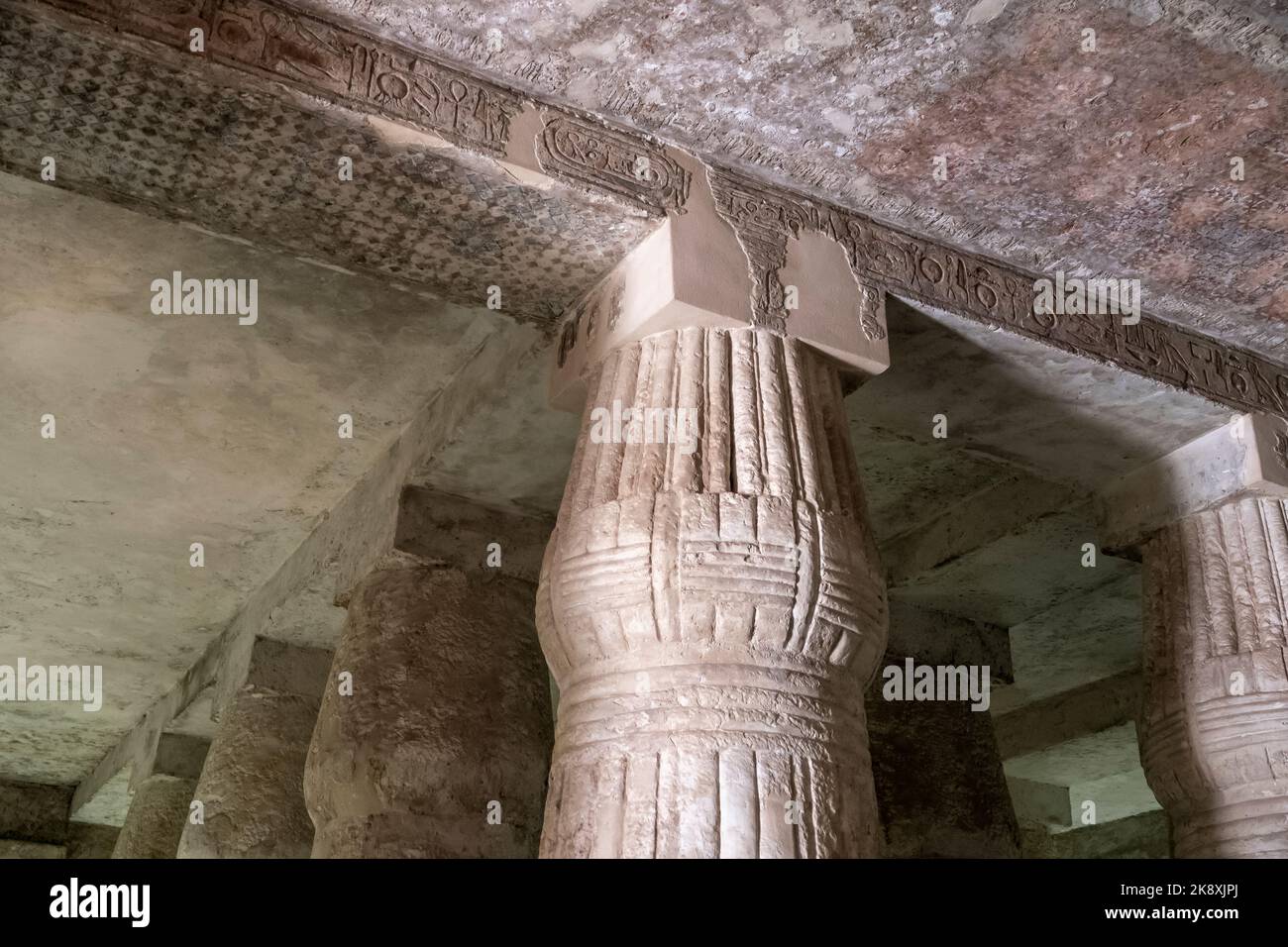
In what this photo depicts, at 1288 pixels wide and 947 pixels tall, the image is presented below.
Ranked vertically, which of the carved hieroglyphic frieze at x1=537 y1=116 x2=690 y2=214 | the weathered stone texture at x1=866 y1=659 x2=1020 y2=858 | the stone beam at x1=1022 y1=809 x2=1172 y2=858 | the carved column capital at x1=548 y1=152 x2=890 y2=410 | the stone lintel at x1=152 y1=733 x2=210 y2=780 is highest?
the carved hieroglyphic frieze at x1=537 y1=116 x2=690 y2=214

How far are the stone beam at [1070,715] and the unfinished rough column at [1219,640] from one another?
311 cm

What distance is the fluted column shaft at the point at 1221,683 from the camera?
12.3ft

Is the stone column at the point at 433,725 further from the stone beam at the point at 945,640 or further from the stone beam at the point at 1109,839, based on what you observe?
the stone beam at the point at 1109,839

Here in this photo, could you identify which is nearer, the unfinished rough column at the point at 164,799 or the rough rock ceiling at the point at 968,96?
the rough rock ceiling at the point at 968,96

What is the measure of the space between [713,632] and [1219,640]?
199 cm

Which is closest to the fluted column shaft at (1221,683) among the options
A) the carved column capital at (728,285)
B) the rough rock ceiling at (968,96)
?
the rough rock ceiling at (968,96)

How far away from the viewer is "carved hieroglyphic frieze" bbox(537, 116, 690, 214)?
10.7ft

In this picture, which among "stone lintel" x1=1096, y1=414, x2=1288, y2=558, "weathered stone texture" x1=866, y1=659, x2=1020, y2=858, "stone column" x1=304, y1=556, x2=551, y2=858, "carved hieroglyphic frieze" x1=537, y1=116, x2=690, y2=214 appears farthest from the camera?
"weathered stone texture" x1=866, y1=659, x2=1020, y2=858

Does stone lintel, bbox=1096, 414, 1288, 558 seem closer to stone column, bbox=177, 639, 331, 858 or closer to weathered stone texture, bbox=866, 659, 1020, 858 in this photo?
weathered stone texture, bbox=866, 659, 1020, 858

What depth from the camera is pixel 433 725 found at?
4402 mm

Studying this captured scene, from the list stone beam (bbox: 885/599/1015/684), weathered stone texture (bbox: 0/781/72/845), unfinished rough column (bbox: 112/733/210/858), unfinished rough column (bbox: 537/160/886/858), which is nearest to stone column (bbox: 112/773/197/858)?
unfinished rough column (bbox: 112/733/210/858)

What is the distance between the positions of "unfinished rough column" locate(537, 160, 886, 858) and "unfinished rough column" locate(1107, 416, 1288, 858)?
148cm

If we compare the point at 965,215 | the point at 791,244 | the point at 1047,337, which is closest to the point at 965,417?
the point at 1047,337
